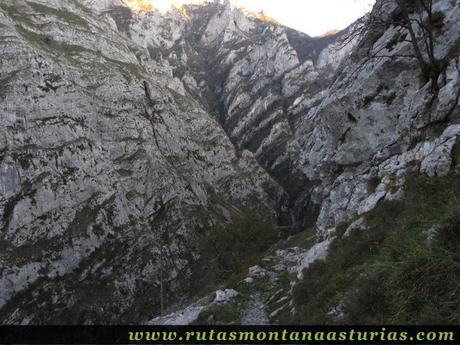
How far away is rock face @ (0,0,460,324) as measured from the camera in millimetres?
20844

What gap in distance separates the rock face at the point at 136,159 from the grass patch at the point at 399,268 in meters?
1.70

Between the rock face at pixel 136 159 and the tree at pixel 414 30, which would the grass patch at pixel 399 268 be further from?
A: the tree at pixel 414 30

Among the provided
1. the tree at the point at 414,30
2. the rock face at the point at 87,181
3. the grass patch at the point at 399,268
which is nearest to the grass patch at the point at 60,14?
the rock face at the point at 87,181

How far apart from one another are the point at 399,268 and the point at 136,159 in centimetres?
10647

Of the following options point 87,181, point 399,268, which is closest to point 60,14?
point 87,181

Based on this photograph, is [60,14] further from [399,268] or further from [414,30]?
[399,268]

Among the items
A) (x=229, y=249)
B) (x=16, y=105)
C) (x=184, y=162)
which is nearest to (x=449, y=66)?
(x=229, y=249)

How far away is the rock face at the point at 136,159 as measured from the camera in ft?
68.4

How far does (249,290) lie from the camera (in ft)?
81.6

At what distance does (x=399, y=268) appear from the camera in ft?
26.1

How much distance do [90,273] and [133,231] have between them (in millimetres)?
15836

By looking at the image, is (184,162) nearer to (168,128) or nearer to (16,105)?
(168,128)

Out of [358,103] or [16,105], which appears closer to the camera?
[358,103]

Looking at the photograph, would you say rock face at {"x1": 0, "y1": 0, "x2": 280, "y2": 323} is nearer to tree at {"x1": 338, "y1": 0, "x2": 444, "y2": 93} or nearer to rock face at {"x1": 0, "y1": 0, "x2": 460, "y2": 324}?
rock face at {"x1": 0, "y1": 0, "x2": 460, "y2": 324}
